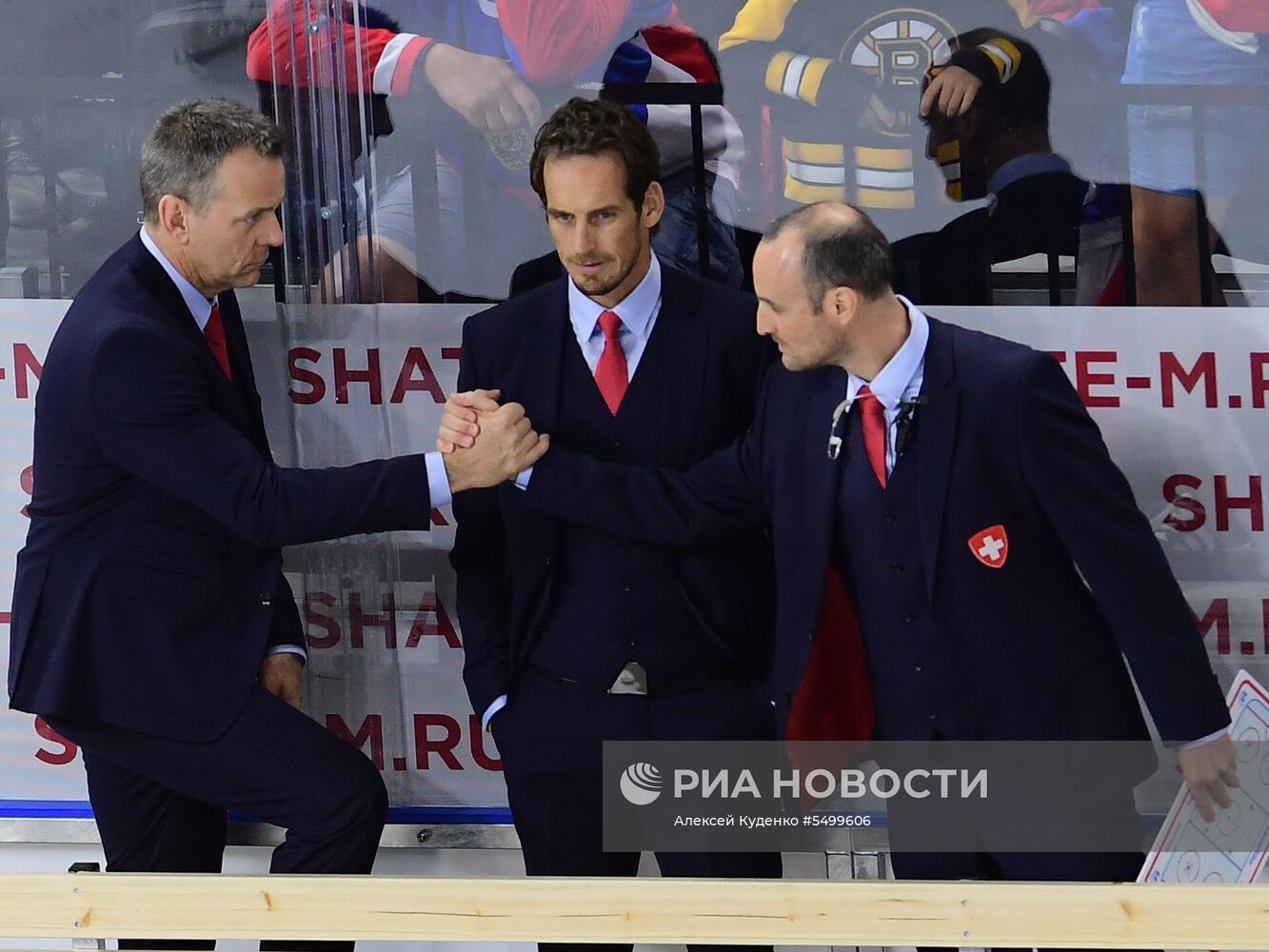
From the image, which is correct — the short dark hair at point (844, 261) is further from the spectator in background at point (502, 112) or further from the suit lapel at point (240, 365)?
the suit lapel at point (240, 365)

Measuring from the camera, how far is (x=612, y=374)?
9.27 ft

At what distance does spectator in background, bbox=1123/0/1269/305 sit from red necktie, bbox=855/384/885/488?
2.39ft

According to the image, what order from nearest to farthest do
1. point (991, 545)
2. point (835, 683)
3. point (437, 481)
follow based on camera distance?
point (991, 545) < point (835, 683) < point (437, 481)

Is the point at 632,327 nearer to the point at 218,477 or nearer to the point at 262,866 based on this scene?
the point at 218,477

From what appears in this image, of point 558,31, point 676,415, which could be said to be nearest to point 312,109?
point 558,31

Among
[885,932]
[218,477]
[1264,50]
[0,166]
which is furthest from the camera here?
[0,166]

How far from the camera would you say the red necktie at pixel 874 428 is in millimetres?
2551

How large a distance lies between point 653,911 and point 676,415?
826 mm

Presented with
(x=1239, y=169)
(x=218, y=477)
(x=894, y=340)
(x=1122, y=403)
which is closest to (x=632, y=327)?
(x=894, y=340)

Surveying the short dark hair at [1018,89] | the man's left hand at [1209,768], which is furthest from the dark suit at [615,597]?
the man's left hand at [1209,768]

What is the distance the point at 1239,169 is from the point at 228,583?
1929 millimetres

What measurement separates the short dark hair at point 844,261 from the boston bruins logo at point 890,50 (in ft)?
1.98

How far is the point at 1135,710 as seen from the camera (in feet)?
8.41

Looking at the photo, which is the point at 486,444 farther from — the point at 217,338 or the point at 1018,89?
the point at 1018,89
